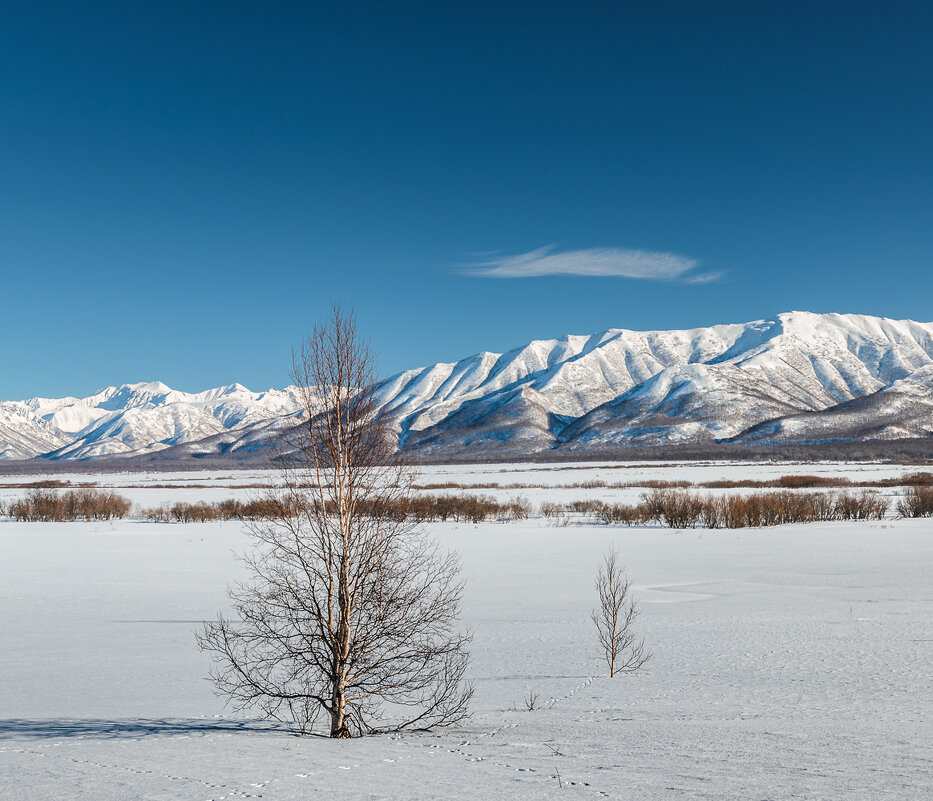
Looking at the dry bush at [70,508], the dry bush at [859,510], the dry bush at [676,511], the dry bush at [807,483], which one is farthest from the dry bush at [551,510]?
the dry bush at [70,508]

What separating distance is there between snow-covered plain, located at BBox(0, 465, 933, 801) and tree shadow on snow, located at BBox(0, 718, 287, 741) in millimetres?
38

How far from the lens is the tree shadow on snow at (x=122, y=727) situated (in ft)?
23.4

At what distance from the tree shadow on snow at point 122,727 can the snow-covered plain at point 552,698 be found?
0.04m

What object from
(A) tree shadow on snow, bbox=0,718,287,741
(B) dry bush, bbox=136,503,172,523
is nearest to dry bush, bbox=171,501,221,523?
(B) dry bush, bbox=136,503,172,523

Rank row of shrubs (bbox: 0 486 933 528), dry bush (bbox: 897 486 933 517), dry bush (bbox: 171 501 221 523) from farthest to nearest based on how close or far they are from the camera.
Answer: dry bush (bbox: 171 501 221 523) < dry bush (bbox: 897 486 933 517) < row of shrubs (bbox: 0 486 933 528)

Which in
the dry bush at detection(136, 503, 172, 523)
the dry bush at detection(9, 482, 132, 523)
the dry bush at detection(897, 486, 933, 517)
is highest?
the dry bush at detection(9, 482, 132, 523)

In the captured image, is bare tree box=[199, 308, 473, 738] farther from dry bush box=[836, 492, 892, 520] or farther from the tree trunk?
dry bush box=[836, 492, 892, 520]

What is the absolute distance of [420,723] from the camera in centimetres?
787

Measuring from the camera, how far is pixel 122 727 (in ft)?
24.5

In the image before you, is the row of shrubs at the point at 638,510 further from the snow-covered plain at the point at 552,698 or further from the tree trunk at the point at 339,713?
the tree trunk at the point at 339,713

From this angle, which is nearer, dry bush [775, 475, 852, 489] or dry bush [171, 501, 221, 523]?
dry bush [171, 501, 221, 523]

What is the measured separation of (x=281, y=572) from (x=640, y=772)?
4.25 metres

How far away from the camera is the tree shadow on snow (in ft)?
23.4

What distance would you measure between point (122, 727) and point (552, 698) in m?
4.62
